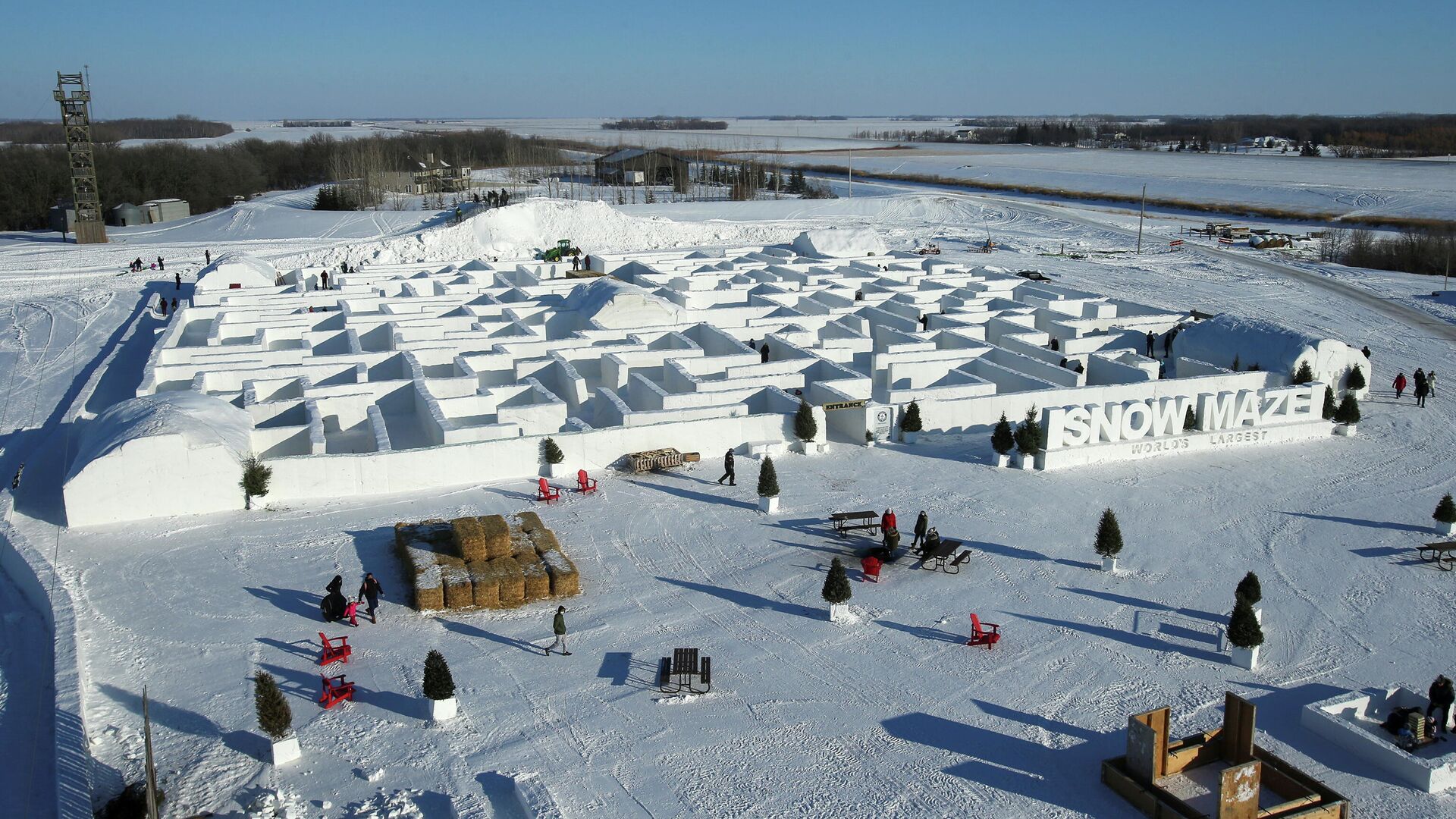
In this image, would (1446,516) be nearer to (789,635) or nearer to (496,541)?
(789,635)

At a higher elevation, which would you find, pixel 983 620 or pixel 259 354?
pixel 259 354

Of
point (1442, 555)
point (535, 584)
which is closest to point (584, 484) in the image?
point (535, 584)

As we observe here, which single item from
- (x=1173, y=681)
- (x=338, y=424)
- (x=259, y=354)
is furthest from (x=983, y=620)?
(x=259, y=354)

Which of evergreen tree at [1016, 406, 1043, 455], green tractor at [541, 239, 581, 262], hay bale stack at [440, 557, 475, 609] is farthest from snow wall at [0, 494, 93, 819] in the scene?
green tractor at [541, 239, 581, 262]

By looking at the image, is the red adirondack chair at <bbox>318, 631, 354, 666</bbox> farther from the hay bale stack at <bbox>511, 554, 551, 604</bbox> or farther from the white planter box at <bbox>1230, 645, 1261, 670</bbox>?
the white planter box at <bbox>1230, 645, 1261, 670</bbox>

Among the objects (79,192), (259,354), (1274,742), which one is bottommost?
(1274,742)

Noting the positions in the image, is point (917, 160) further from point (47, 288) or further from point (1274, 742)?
point (1274, 742)
